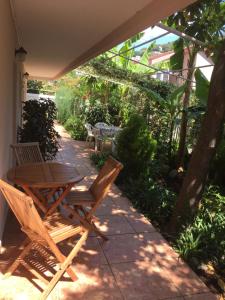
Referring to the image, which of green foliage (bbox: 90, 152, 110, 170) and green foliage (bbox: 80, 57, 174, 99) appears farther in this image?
green foliage (bbox: 80, 57, 174, 99)

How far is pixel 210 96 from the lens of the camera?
437 cm

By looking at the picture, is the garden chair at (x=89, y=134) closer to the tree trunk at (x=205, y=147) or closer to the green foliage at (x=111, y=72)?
the green foliage at (x=111, y=72)

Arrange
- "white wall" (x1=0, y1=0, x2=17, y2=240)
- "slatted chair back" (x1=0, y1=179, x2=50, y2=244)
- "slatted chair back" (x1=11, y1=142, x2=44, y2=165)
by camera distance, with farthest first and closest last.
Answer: "slatted chair back" (x1=11, y1=142, x2=44, y2=165), "white wall" (x1=0, y1=0, x2=17, y2=240), "slatted chair back" (x1=0, y1=179, x2=50, y2=244)

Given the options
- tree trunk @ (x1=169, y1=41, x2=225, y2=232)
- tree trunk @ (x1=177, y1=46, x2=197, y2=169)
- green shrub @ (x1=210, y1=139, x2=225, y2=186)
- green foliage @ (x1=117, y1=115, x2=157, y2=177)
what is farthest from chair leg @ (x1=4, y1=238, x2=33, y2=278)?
tree trunk @ (x1=177, y1=46, x2=197, y2=169)

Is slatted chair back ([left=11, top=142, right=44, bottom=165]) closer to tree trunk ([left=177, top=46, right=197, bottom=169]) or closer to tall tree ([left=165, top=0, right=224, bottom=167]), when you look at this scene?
tall tree ([left=165, top=0, right=224, bottom=167])

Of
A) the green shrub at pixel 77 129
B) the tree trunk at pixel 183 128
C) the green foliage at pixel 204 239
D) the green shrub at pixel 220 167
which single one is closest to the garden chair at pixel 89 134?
the green shrub at pixel 77 129

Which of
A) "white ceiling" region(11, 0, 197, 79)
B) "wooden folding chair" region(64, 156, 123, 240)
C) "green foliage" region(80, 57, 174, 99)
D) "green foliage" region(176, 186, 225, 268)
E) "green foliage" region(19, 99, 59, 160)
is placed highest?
"green foliage" region(80, 57, 174, 99)

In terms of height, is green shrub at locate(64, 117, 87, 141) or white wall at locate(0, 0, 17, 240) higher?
white wall at locate(0, 0, 17, 240)

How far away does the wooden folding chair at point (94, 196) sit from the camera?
3.81 m

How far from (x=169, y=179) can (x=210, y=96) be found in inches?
130

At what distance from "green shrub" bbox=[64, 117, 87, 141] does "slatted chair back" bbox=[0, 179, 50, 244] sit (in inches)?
407

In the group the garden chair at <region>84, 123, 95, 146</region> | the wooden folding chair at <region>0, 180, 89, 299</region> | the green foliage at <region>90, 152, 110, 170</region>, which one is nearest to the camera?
the wooden folding chair at <region>0, 180, 89, 299</region>

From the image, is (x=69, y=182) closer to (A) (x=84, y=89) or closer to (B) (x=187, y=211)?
(B) (x=187, y=211)

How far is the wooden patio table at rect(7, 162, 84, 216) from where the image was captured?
3635 millimetres
